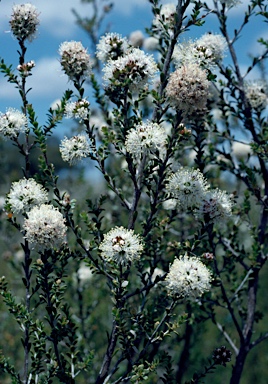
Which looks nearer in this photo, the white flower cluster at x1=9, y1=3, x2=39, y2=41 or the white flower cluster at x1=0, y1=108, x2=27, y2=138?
the white flower cluster at x1=0, y1=108, x2=27, y2=138

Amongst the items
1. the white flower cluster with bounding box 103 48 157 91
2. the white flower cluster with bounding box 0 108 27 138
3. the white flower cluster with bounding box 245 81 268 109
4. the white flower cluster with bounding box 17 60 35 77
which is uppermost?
the white flower cluster with bounding box 245 81 268 109

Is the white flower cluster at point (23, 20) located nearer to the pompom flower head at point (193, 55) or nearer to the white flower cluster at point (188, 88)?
the pompom flower head at point (193, 55)

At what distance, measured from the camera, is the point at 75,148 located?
2811mm

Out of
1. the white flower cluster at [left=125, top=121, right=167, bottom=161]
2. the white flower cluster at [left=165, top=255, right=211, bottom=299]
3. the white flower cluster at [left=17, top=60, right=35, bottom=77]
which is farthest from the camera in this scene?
the white flower cluster at [left=17, top=60, right=35, bottom=77]

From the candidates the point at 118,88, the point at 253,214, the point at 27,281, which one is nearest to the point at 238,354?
the point at 27,281

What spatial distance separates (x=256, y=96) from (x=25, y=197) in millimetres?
2113

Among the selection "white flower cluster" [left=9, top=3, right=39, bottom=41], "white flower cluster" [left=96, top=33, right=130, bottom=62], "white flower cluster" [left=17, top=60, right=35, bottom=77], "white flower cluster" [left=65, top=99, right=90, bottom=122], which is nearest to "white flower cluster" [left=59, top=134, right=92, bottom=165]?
"white flower cluster" [left=65, top=99, right=90, bottom=122]

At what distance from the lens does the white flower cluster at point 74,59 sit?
9.71 feet

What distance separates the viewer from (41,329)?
2.75 meters

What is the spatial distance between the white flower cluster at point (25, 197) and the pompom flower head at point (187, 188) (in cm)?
68

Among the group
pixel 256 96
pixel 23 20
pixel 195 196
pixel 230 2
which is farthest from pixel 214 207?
pixel 230 2

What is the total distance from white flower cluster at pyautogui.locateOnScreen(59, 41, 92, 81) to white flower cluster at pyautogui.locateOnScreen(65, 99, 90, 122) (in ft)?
0.69

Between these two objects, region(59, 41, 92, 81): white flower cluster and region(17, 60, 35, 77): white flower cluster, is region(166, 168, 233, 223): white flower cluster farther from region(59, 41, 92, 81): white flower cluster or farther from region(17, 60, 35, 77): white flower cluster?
region(17, 60, 35, 77): white flower cluster

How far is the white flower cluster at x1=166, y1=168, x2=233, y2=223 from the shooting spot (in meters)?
2.68
